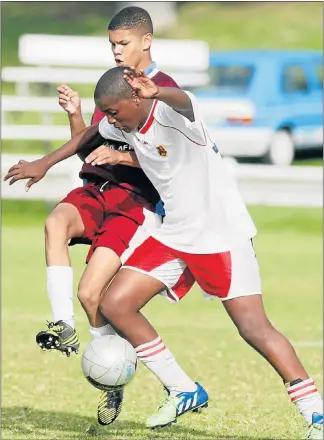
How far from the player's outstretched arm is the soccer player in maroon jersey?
1.6 inches

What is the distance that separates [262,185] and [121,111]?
41.7 ft

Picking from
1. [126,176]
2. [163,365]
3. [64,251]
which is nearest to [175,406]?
[163,365]

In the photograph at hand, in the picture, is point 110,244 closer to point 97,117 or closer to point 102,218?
point 102,218

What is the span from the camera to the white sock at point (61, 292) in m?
7.14

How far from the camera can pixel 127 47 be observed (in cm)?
696

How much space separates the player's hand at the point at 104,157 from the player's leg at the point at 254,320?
75cm

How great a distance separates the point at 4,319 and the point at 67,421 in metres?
5.17

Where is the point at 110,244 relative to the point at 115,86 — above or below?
below

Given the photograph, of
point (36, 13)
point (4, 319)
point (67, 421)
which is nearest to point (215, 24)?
point (36, 13)

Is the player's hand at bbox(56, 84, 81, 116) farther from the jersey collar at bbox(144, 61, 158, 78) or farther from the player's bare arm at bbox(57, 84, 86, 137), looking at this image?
the jersey collar at bbox(144, 61, 158, 78)

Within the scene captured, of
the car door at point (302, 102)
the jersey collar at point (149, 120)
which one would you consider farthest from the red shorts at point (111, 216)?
the car door at point (302, 102)

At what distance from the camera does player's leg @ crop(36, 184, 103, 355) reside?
7.06 m

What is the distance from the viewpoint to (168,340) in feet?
39.1

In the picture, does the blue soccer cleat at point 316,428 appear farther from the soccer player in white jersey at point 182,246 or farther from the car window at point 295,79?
the car window at point 295,79
